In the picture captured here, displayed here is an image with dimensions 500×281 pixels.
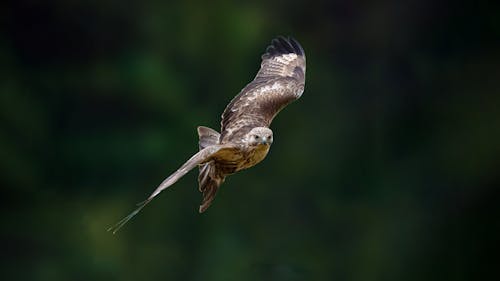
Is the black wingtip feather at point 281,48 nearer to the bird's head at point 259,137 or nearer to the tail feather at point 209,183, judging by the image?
the tail feather at point 209,183

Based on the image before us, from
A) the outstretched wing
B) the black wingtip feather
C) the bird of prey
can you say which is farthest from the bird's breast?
the black wingtip feather

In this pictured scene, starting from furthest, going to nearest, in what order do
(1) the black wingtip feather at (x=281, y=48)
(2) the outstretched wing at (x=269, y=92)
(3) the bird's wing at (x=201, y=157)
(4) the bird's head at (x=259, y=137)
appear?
(1) the black wingtip feather at (x=281, y=48) → (2) the outstretched wing at (x=269, y=92) → (4) the bird's head at (x=259, y=137) → (3) the bird's wing at (x=201, y=157)

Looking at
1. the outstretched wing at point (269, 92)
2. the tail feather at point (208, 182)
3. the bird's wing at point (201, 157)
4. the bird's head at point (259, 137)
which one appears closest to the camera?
the bird's wing at point (201, 157)

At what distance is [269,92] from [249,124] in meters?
0.49

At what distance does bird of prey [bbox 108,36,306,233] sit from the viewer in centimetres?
400

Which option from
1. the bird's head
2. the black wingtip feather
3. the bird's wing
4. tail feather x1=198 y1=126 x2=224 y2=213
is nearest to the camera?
the bird's wing

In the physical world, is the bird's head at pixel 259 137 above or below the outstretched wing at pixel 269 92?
below

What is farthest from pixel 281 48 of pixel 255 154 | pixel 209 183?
pixel 255 154

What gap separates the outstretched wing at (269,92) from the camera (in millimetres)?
4571

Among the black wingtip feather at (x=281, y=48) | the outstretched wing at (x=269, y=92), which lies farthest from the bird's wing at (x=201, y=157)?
the black wingtip feather at (x=281, y=48)

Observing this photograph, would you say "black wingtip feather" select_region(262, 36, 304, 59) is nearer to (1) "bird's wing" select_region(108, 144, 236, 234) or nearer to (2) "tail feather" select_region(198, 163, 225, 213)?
(2) "tail feather" select_region(198, 163, 225, 213)

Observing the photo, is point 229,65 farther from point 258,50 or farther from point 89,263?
point 89,263

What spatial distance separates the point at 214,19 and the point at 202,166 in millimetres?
4907

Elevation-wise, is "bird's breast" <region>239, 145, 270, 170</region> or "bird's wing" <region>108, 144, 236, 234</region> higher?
"bird's breast" <region>239, 145, 270, 170</region>
